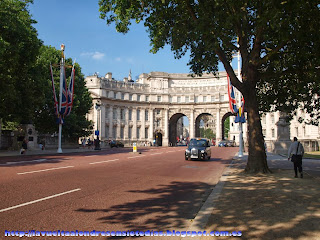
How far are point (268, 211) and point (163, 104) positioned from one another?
73.9m

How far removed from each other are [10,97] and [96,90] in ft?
148

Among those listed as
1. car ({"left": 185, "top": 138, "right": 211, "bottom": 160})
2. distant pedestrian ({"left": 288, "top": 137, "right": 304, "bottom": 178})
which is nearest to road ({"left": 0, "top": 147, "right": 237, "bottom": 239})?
distant pedestrian ({"left": 288, "top": 137, "right": 304, "bottom": 178})

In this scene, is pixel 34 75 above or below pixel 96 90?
below

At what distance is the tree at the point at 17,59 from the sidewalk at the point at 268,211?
2015 centimetres

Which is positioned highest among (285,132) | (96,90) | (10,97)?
(96,90)

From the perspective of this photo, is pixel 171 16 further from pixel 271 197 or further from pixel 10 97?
pixel 10 97

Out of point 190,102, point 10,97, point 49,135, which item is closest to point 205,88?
point 190,102

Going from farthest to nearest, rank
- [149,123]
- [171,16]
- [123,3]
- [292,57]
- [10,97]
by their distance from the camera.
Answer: [149,123]
[10,97]
[292,57]
[171,16]
[123,3]

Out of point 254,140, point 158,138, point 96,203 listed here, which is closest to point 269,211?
point 96,203

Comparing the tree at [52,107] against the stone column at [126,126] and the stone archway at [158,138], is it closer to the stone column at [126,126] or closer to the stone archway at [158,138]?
the stone column at [126,126]

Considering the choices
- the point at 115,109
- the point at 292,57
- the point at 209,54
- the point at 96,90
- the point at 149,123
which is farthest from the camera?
the point at 149,123

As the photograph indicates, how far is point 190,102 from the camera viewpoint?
7956 cm

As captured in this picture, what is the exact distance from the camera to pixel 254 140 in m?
12.5

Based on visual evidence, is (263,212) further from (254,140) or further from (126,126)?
(126,126)
